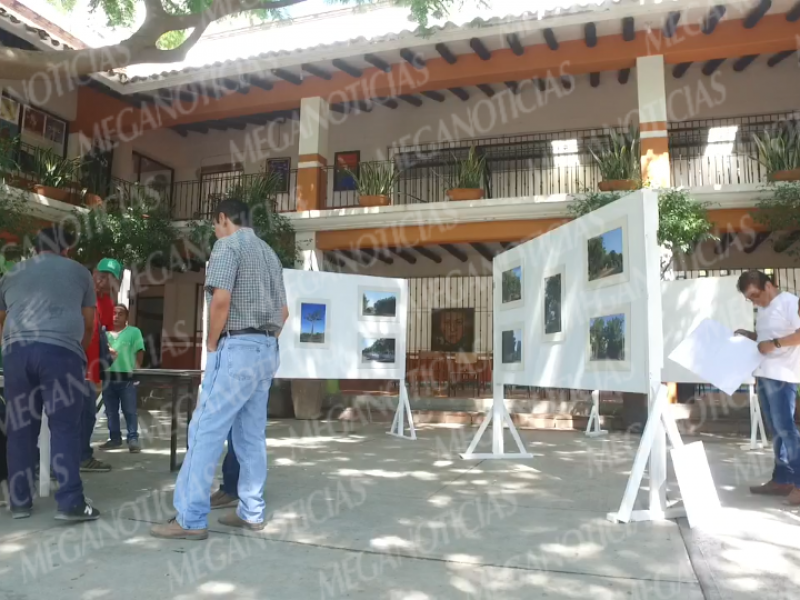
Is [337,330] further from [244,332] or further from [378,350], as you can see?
[244,332]

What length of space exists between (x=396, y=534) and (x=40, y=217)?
33.0 ft

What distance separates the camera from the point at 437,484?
183 inches

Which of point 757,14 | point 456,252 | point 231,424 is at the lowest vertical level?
point 231,424

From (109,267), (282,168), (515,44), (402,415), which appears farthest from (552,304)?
(282,168)

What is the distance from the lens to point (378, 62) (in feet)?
36.4

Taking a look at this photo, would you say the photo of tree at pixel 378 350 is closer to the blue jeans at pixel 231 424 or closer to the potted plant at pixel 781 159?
the blue jeans at pixel 231 424

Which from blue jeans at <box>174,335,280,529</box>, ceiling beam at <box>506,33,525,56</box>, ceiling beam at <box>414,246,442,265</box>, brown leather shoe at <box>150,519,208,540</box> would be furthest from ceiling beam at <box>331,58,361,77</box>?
brown leather shoe at <box>150,519,208,540</box>

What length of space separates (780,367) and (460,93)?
10.1 meters

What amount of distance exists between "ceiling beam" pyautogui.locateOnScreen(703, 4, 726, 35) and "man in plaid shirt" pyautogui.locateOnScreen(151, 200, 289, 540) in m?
8.51

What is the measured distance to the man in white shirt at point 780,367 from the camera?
3.95 m

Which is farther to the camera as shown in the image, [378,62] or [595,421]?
[378,62]

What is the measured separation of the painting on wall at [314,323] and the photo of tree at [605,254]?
12.3 feet

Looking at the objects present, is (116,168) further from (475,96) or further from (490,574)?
(490,574)

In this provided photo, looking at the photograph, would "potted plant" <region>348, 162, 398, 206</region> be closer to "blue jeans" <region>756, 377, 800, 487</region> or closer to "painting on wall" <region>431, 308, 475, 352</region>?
"painting on wall" <region>431, 308, 475, 352</region>
